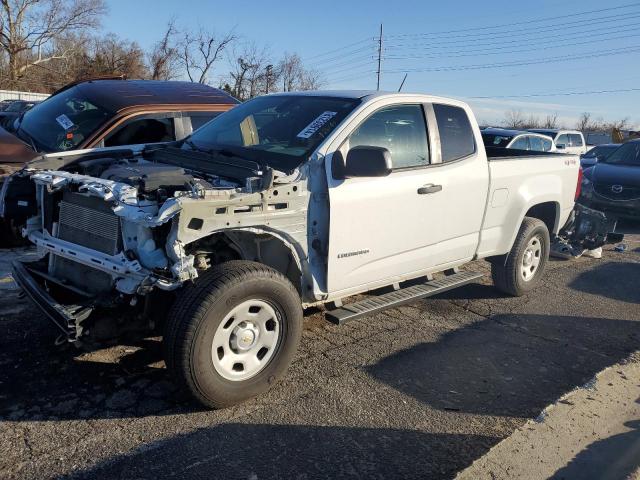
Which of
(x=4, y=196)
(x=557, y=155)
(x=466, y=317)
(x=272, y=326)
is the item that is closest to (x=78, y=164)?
(x=4, y=196)

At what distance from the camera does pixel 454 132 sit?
510 cm

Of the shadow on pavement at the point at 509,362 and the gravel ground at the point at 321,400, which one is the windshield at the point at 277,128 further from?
the shadow on pavement at the point at 509,362

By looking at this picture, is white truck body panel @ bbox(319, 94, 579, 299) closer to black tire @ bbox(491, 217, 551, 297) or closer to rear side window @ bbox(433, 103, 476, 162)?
rear side window @ bbox(433, 103, 476, 162)

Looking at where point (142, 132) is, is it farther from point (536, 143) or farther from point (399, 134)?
point (536, 143)

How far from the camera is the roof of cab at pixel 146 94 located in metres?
6.34

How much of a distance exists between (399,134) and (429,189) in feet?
1.66

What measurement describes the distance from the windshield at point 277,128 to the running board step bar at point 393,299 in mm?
1151

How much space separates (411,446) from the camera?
3266 mm

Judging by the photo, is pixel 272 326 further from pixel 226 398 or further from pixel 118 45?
pixel 118 45

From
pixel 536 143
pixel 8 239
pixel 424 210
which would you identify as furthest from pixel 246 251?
pixel 536 143

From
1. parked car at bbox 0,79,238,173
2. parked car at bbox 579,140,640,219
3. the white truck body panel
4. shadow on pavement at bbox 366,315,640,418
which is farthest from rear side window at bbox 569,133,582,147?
parked car at bbox 0,79,238,173

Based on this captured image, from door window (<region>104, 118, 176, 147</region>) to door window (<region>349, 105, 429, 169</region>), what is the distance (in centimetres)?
294

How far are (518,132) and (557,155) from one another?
8.22 metres

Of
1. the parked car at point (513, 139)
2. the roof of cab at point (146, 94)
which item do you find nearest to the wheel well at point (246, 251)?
the roof of cab at point (146, 94)
